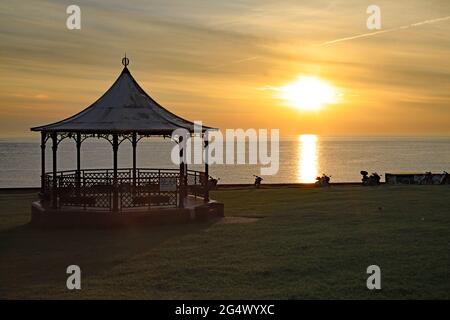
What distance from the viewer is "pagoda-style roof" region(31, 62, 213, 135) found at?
73.0ft

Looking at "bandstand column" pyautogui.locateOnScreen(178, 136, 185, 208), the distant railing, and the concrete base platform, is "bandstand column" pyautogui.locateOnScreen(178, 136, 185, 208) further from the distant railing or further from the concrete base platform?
the concrete base platform

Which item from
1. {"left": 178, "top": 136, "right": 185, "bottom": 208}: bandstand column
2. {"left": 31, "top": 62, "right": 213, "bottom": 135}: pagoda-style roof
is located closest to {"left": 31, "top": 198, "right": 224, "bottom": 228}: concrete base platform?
{"left": 178, "top": 136, "right": 185, "bottom": 208}: bandstand column

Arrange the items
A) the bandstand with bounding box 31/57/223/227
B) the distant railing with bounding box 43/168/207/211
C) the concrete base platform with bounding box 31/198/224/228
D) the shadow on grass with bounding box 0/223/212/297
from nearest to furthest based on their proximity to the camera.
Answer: the shadow on grass with bounding box 0/223/212/297 → the concrete base platform with bounding box 31/198/224/228 → the bandstand with bounding box 31/57/223/227 → the distant railing with bounding box 43/168/207/211

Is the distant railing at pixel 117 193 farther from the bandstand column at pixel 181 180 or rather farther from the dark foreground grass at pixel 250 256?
the dark foreground grass at pixel 250 256

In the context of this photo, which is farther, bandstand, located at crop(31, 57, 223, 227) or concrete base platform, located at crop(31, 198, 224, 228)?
bandstand, located at crop(31, 57, 223, 227)

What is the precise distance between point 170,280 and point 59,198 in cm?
1129

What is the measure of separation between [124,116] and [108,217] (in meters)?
4.22

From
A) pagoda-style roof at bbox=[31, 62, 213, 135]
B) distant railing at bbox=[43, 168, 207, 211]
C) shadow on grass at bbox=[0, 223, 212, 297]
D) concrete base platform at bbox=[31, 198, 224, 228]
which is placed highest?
pagoda-style roof at bbox=[31, 62, 213, 135]

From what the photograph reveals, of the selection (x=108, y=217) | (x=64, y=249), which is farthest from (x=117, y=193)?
(x=64, y=249)

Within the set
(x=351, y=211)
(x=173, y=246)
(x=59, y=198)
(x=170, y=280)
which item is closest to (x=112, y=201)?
(x=59, y=198)

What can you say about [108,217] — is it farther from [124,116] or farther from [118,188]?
[124,116]
